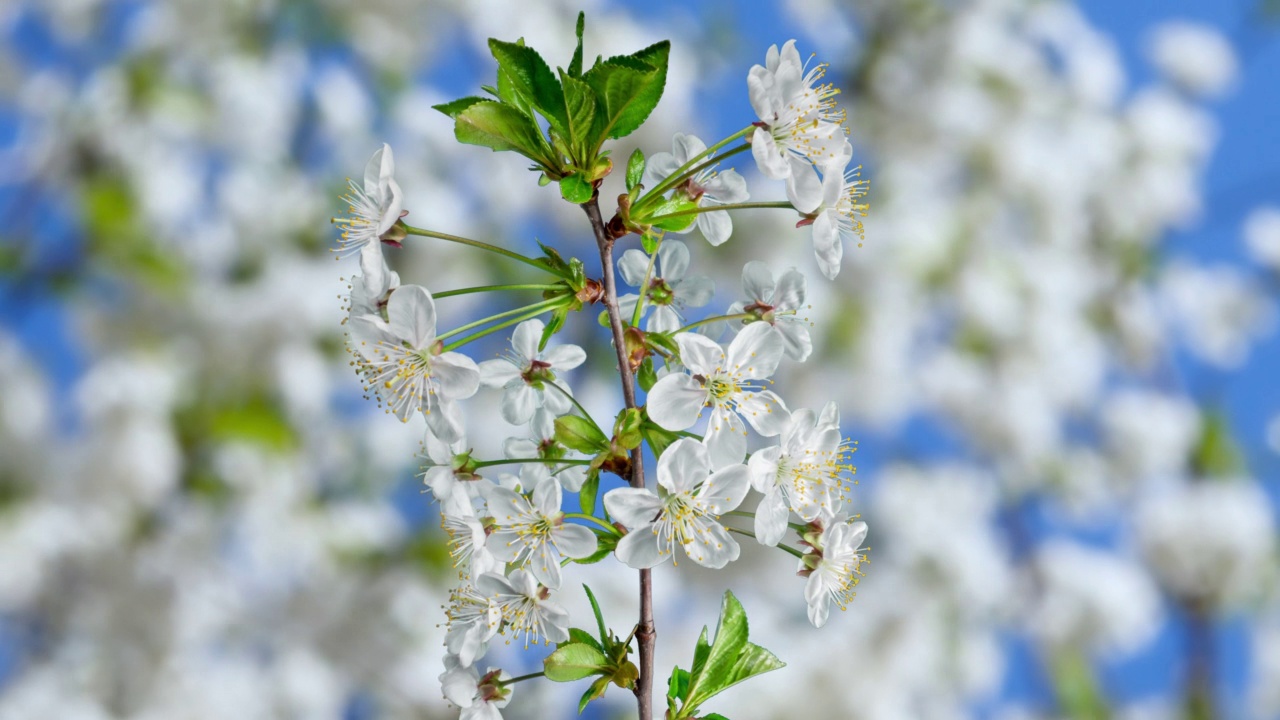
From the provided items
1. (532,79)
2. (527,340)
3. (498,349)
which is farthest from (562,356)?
(498,349)

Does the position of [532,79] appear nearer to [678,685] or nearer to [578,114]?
[578,114]

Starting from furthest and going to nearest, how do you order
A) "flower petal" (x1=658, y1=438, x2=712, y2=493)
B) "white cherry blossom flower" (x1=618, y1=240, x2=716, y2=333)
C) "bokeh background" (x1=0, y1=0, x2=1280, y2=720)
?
"bokeh background" (x1=0, y1=0, x2=1280, y2=720) < "white cherry blossom flower" (x1=618, y1=240, x2=716, y2=333) < "flower petal" (x1=658, y1=438, x2=712, y2=493)

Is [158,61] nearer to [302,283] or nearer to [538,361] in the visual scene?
[302,283]

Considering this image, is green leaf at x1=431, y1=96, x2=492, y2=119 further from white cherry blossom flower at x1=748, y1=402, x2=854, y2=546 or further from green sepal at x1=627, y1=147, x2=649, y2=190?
white cherry blossom flower at x1=748, y1=402, x2=854, y2=546

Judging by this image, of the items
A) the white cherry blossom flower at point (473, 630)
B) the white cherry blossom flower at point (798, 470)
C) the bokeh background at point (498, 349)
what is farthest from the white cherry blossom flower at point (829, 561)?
the bokeh background at point (498, 349)

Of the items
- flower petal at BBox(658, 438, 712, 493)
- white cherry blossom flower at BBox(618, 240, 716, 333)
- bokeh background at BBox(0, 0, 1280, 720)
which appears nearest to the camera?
flower petal at BBox(658, 438, 712, 493)

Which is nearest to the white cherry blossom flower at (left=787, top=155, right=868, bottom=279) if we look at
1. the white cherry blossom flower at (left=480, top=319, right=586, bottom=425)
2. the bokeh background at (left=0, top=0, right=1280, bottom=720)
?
the white cherry blossom flower at (left=480, top=319, right=586, bottom=425)
